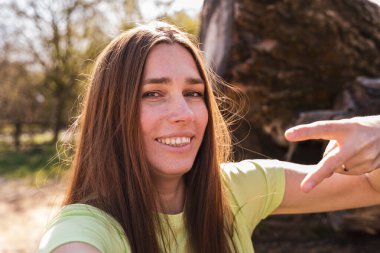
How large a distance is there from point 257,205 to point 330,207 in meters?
0.30

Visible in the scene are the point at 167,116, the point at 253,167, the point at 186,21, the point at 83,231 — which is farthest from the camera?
the point at 186,21

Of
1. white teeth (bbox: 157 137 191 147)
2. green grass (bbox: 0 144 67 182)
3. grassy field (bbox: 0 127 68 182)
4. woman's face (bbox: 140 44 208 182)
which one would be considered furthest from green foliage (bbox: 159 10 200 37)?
white teeth (bbox: 157 137 191 147)

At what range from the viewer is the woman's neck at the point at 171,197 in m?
1.71

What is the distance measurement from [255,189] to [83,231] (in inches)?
31.0

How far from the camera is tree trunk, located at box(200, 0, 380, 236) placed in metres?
3.02

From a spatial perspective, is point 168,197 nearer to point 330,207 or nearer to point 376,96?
point 330,207

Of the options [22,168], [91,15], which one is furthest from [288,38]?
[91,15]

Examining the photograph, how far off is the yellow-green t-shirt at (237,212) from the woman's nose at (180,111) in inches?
13.6

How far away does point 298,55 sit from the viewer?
306 centimetres

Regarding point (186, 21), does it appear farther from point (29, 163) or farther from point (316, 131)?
point (29, 163)

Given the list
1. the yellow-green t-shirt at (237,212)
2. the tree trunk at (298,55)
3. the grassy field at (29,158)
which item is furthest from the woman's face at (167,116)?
the grassy field at (29,158)

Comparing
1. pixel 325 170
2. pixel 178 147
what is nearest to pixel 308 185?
pixel 325 170

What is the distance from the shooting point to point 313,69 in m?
3.10

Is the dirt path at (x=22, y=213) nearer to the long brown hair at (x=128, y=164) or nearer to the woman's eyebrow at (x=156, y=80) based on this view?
the long brown hair at (x=128, y=164)
